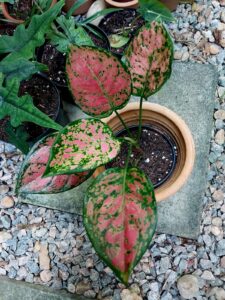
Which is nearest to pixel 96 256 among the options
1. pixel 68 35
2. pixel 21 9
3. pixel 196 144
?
→ pixel 196 144

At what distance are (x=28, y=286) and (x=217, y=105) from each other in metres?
0.94

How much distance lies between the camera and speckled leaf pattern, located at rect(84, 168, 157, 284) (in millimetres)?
828

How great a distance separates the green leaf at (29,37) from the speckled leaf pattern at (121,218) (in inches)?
18.3

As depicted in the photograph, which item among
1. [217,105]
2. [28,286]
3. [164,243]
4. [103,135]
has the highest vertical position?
[103,135]

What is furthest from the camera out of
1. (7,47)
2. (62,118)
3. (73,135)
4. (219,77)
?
(219,77)

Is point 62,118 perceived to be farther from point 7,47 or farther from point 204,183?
point 204,183

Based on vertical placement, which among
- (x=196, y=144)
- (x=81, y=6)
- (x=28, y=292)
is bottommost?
(x=28, y=292)

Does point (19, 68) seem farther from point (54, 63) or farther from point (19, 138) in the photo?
point (54, 63)

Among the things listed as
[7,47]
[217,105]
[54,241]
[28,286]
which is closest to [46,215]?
[54,241]

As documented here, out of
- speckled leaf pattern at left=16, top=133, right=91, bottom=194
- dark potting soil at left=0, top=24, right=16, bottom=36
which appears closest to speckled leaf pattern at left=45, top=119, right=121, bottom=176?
speckled leaf pattern at left=16, top=133, right=91, bottom=194

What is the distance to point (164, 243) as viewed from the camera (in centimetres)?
142

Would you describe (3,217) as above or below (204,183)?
below

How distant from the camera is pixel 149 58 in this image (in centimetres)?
97

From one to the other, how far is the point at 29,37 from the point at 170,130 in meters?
0.49
